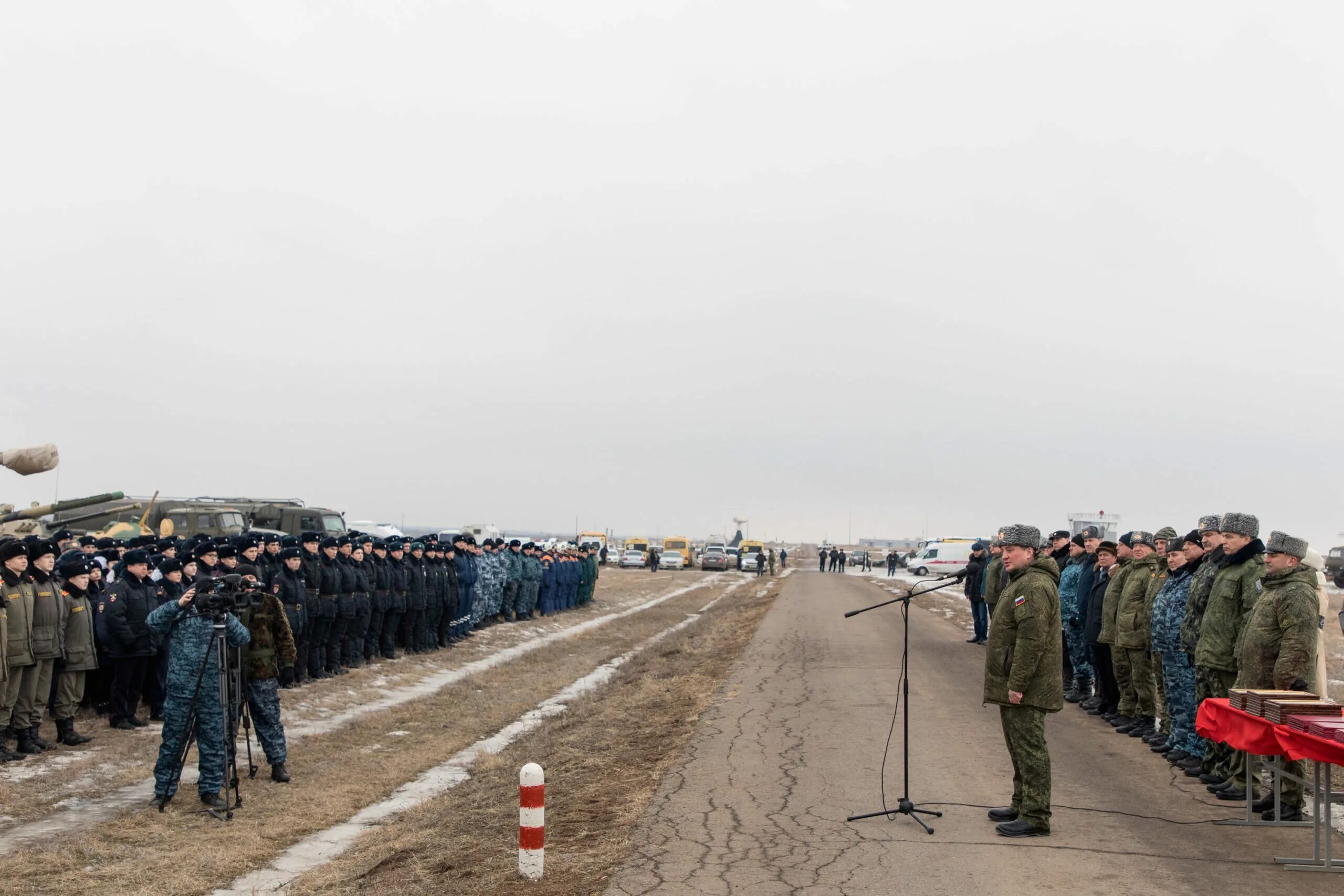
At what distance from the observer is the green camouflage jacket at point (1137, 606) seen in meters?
11.2

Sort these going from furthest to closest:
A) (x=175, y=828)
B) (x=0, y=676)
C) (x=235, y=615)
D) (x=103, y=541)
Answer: (x=103, y=541) < (x=0, y=676) < (x=235, y=615) < (x=175, y=828)

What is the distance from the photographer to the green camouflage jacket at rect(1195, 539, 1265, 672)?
8578 millimetres

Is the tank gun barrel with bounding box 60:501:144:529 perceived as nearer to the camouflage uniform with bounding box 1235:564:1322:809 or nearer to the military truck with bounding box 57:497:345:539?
the military truck with bounding box 57:497:345:539

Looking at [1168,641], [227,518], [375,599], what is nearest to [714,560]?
[227,518]

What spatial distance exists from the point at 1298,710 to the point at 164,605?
9769 mm

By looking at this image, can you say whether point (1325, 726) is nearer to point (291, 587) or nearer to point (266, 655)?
point (266, 655)

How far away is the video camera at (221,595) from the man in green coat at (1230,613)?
8193 mm

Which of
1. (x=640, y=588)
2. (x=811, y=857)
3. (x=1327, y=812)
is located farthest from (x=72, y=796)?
(x=640, y=588)

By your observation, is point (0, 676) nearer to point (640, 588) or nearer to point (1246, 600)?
point (1246, 600)

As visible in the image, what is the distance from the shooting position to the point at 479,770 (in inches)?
456

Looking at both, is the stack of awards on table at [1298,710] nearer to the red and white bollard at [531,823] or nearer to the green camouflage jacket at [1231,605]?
the green camouflage jacket at [1231,605]

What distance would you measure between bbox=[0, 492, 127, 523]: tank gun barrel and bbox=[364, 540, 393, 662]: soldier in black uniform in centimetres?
561

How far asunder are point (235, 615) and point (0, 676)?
2908mm

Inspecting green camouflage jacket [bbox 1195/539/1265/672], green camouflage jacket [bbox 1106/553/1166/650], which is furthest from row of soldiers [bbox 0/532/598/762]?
green camouflage jacket [bbox 1106/553/1166/650]
